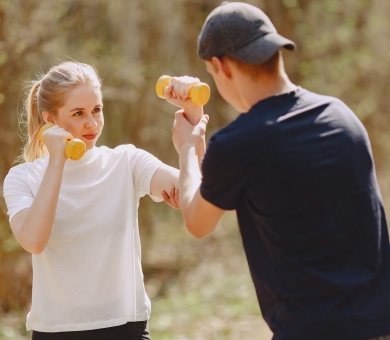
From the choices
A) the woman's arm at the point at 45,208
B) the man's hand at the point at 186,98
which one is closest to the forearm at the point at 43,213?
the woman's arm at the point at 45,208

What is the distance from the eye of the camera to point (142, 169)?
3605 mm

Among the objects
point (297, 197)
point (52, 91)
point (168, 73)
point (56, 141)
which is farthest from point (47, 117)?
point (168, 73)

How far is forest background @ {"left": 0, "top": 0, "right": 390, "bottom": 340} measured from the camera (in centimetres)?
806

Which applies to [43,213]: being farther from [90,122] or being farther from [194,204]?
[194,204]

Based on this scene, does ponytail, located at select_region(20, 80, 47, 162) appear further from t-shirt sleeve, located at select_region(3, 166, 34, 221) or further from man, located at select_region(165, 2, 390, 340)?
man, located at select_region(165, 2, 390, 340)

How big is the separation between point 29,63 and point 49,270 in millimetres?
4870

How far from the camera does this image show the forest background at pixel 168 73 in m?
8.06

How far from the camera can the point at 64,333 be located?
3.42 metres

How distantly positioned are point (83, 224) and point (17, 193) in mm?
303

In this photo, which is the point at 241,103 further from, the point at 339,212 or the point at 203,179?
the point at 339,212

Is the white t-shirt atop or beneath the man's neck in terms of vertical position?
beneath

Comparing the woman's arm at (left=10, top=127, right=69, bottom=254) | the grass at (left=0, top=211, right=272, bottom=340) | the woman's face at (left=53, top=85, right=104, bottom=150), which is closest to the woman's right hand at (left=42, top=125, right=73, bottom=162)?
the woman's arm at (left=10, top=127, right=69, bottom=254)

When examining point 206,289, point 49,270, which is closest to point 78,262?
point 49,270

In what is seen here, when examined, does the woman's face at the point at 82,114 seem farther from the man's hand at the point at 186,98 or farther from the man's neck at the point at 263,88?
the man's neck at the point at 263,88
